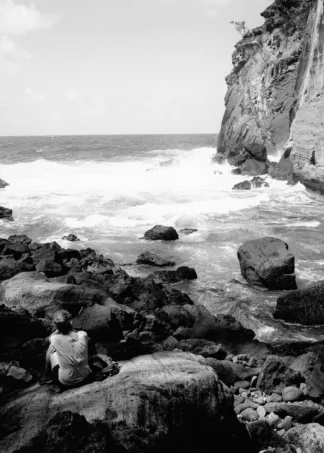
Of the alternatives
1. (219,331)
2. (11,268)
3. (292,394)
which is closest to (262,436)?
(292,394)

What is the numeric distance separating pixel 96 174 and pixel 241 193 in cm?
1691

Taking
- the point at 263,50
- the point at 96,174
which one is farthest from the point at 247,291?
the point at 263,50

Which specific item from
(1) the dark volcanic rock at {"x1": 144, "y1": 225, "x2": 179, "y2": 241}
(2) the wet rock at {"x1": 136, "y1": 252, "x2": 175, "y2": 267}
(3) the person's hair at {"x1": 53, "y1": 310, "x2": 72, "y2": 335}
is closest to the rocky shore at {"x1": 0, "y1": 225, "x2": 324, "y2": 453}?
(3) the person's hair at {"x1": 53, "y1": 310, "x2": 72, "y2": 335}

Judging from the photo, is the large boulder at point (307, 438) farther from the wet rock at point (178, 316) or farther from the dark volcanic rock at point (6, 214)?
the dark volcanic rock at point (6, 214)

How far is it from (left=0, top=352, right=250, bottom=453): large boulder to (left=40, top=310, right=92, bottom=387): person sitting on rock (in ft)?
0.47

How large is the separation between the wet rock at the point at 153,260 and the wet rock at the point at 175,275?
112 centimetres

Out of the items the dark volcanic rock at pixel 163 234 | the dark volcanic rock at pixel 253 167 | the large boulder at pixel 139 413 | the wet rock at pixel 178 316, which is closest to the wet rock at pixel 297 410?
the large boulder at pixel 139 413

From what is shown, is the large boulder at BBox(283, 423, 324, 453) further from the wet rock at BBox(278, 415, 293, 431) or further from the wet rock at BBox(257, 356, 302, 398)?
the wet rock at BBox(257, 356, 302, 398)

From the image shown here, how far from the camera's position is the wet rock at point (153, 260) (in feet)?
44.5

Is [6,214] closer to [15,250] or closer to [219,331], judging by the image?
[15,250]

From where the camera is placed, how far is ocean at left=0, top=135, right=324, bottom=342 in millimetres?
11094

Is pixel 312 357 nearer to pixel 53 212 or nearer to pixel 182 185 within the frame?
pixel 53 212

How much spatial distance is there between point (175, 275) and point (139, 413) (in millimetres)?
8342

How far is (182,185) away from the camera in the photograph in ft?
107
